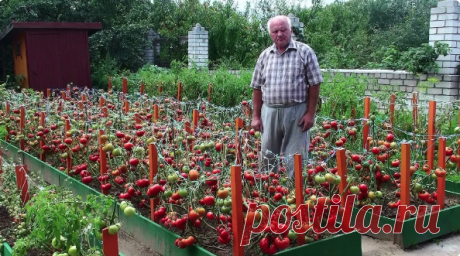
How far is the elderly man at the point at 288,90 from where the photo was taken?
404 centimetres

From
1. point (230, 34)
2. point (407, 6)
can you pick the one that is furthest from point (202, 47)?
point (407, 6)

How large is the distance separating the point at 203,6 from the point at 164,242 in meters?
16.7

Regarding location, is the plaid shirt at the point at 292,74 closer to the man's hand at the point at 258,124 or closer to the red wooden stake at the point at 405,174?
the man's hand at the point at 258,124

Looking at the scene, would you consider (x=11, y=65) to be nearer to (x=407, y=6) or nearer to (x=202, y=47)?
(x=202, y=47)

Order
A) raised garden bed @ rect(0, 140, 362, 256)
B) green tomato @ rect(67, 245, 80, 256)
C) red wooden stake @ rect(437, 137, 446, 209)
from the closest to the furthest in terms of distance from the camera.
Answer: green tomato @ rect(67, 245, 80, 256), raised garden bed @ rect(0, 140, 362, 256), red wooden stake @ rect(437, 137, 446, 209)

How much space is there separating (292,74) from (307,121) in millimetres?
411

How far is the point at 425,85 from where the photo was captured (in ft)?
23.1

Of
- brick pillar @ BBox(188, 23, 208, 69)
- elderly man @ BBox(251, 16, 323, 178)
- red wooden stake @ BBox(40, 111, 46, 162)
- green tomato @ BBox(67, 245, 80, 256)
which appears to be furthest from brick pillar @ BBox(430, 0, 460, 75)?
brick pillar @ BBox(188, 23, 208, 69)

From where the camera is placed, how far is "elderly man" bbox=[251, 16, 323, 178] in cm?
404

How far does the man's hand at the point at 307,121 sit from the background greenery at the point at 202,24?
7.14 m

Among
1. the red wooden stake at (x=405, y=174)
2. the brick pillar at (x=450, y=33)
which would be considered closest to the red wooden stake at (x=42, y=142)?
the red wooden stake at (x=405, y=174)

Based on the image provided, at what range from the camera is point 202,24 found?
57.2 feet

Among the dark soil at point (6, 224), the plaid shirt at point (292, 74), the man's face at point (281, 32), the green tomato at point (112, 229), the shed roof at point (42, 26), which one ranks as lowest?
the dark soil at point (6, 224)

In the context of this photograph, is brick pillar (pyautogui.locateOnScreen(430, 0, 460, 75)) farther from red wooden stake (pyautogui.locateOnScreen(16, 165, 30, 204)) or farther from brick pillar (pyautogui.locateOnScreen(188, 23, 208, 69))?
brick pillar (pyautogui.locateOnScreen(188, 23, 208, 69))
